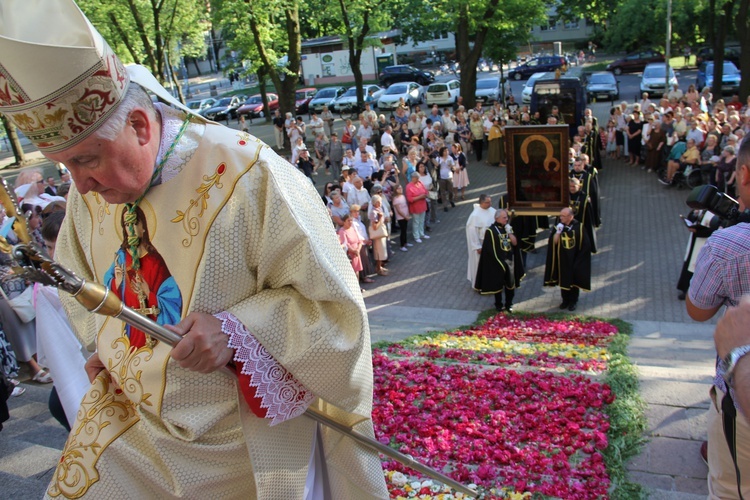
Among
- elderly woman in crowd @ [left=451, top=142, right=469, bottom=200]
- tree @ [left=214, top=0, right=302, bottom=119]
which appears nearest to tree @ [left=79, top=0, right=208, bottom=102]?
tree @ [left=214, top=0, right=302, bottom=119]

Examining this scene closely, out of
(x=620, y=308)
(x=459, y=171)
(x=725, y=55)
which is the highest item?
(x=725, y=55)

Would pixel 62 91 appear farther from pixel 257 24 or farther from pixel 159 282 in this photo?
pixel 257 24

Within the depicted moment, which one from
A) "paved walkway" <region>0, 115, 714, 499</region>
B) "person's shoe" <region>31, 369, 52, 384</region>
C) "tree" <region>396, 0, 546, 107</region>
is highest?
"tree" <region>396, 0, 546, 107</region>

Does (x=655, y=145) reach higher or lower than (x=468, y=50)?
lower

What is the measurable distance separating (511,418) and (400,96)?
2915 centimetres

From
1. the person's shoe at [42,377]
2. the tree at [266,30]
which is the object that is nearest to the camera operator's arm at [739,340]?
the person's shoe at [42,377]

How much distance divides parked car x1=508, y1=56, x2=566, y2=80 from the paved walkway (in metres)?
23.3

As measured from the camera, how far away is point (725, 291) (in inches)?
131

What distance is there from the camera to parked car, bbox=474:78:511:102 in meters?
34.2

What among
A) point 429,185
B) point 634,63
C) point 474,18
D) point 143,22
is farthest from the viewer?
point 634,63

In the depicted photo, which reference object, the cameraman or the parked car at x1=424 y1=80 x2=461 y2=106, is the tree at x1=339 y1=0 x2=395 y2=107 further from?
the cameraman

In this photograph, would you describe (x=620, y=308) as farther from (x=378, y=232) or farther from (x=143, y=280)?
(x=143, y=280)

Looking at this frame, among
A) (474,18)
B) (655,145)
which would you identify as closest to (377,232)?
(655,145)

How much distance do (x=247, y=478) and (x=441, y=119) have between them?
21600 millimetres
